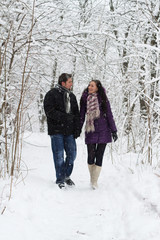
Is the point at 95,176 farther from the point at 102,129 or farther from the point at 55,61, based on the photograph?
the point at 55,61

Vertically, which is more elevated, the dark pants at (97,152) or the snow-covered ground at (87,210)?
the dark pants at (97,152)

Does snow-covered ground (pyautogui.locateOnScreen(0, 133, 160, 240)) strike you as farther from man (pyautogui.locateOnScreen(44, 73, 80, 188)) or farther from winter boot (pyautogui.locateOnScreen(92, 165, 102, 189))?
man (pyautogui.locateOnScreen(44, 73, 80, 188))

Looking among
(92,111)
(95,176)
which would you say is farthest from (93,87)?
(95,176)

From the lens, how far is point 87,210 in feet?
10.6

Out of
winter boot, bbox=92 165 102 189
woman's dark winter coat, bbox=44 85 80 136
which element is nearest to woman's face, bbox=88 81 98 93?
woman's dark winter coat, bbox=44 85 80 136

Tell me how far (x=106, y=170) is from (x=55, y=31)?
2744mm

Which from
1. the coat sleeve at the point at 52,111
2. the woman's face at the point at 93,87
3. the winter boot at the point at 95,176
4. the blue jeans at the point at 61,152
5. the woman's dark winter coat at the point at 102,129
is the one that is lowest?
the winter boot at the point at 95,176

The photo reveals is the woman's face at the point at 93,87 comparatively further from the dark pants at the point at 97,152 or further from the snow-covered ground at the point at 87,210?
the snow-covered ground at the point at 87,210

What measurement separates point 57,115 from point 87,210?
1.44 m

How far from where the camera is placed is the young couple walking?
160 inches

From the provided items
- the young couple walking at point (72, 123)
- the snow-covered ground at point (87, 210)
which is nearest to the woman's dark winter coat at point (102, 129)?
the young couple walking at point (72, 123)

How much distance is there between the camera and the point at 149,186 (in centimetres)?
305

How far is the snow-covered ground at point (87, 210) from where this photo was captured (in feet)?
7.90

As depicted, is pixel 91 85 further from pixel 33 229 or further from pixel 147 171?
pixel 33 229
